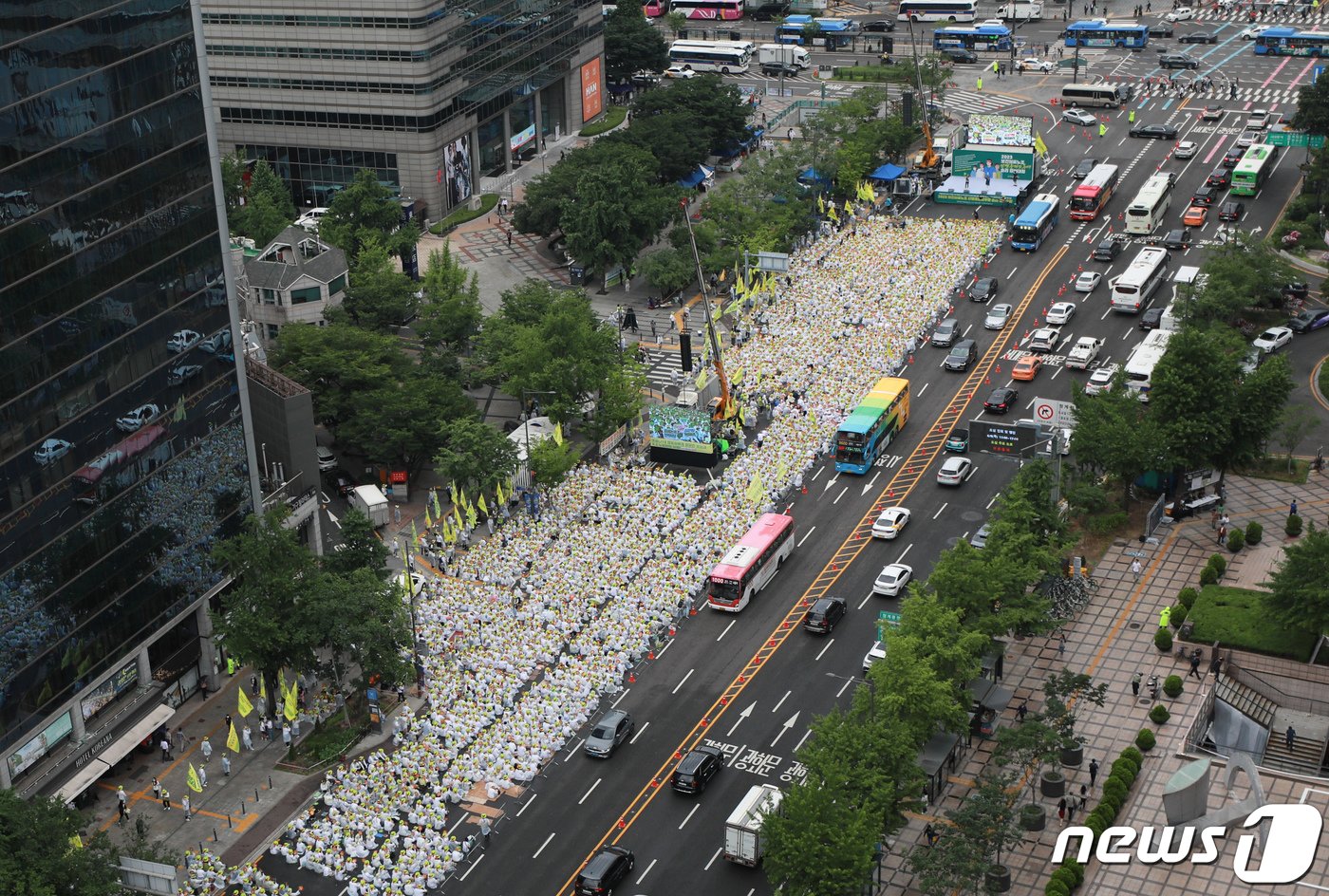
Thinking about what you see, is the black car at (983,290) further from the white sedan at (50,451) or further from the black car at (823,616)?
the white sedan at (50,451)

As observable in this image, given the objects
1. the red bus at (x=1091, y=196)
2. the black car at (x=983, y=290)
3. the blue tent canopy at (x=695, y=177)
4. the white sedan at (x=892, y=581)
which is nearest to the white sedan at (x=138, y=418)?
the white sedan at (x=892, y=581)

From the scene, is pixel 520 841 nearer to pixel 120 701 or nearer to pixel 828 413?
pixel 120 701

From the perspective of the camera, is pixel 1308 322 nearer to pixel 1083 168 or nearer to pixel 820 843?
pixel 1083 168

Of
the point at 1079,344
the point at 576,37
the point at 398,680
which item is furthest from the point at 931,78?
the point at 398,680

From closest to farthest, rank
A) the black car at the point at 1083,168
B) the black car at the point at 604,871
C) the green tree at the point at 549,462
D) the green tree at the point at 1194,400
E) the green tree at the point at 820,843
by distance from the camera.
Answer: the green tree at the point at 820,843 < the black car at the point at 604,871 < the green tree at the point at 1194,400 < the green tree at the point at 549,462 < the black car at the point at 1083,168

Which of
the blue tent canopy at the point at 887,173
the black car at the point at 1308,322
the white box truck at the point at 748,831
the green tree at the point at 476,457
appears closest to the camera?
the white box truck at the point at 748,831

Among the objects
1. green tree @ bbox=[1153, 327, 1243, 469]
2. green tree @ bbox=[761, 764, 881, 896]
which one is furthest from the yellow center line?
green tree @ bbox=[1153, 327, 1243, 469]

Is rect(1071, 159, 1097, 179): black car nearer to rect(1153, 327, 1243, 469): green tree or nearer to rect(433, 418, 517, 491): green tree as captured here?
rect(1153, 327, 1243, 469): green tree
